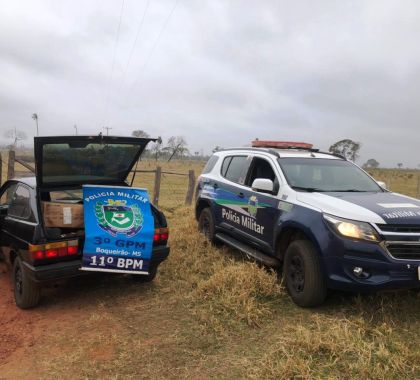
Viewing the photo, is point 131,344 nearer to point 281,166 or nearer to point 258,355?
point 258,355

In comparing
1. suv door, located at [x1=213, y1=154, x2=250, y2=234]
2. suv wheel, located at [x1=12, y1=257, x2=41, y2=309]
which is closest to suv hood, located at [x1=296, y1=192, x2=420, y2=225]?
suv door, located at [x1=213, y1=154, x2=250, y2=234]

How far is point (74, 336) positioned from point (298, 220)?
103 inches

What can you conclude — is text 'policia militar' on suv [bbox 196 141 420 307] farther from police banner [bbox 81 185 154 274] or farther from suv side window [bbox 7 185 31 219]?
suv side window [bbox 7 185 31 219]

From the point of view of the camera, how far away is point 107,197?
492 centimetres

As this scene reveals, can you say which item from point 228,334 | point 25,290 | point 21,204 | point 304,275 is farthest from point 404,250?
point 21,204

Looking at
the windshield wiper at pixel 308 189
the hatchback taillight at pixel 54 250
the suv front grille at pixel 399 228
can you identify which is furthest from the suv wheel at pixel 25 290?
the suv front grille at pixel 399 228

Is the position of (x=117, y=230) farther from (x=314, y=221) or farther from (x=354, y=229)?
(x=354, y=229)

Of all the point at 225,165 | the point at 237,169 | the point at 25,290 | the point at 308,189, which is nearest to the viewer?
the point at 25,290

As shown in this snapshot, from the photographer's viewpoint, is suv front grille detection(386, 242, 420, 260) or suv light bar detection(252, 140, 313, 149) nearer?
suv front grille detection(386, 242, 420, 260)

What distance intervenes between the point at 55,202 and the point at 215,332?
2.38 metres

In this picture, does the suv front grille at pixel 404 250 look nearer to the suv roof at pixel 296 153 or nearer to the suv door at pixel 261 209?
the suv door at pixel 261 209

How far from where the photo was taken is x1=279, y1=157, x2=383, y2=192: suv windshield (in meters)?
5.26

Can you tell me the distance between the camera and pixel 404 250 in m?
4.02

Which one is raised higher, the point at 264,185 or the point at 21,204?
the point at 264,185
